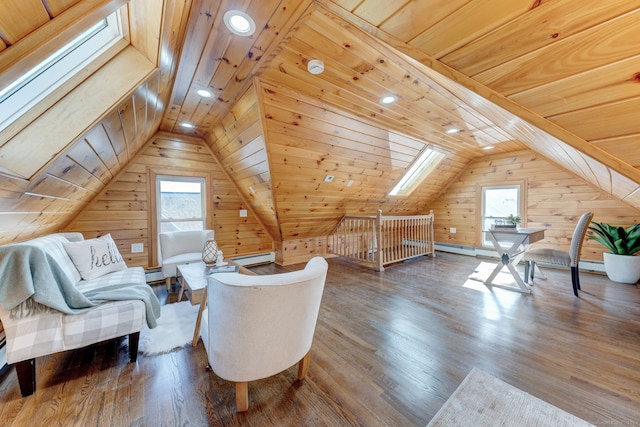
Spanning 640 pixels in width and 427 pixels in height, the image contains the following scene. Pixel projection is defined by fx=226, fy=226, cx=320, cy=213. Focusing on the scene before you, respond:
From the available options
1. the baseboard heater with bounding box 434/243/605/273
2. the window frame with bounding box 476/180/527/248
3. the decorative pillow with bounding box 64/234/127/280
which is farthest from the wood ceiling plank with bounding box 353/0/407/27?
the baseboard heater with bounding box 434/243/605/273

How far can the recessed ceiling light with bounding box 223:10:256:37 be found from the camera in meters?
1.28

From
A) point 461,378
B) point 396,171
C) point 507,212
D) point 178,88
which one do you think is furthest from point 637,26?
point 507,212

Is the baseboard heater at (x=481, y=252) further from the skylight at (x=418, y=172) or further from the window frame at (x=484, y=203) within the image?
the skylight at (x=418, y=172)

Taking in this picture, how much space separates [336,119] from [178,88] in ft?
5.21

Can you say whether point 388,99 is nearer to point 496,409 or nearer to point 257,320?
point 257,320

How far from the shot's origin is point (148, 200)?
329cm

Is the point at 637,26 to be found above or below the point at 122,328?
above

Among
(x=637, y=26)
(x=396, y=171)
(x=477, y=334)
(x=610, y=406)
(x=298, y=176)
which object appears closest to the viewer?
(x=637, y=26)

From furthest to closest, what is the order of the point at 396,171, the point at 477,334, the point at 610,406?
the point at 396,171 → the point at 477,334 → the point at 610,406

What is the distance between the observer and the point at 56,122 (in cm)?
125

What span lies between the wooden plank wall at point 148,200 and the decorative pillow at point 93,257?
80 centimetres

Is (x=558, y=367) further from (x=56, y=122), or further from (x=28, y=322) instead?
(x=56, y=122)

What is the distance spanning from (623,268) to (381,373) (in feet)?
13.6

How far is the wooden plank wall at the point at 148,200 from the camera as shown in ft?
9.87
